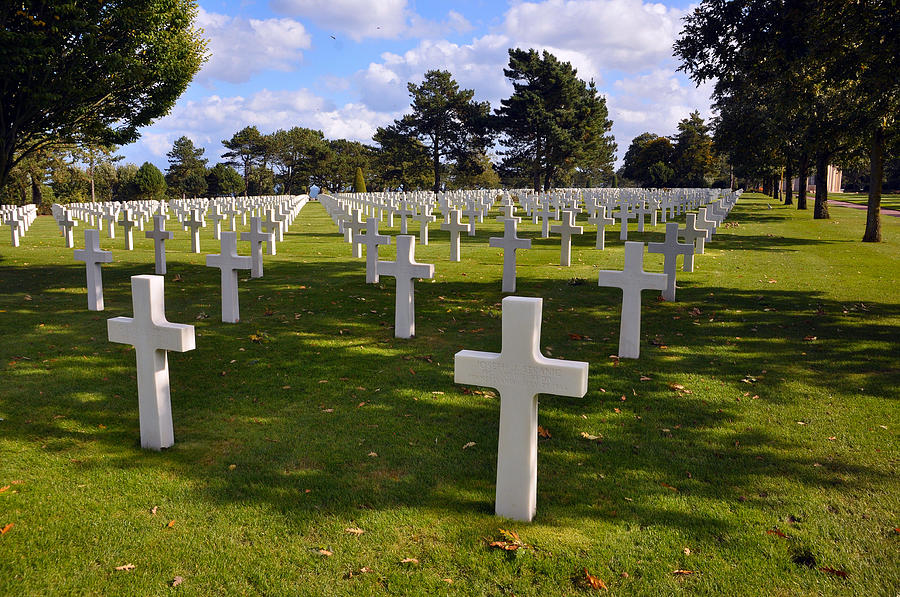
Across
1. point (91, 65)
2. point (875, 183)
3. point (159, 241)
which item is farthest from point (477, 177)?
→ point (159, 241)

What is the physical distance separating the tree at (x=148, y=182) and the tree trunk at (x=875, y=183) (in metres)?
61.6

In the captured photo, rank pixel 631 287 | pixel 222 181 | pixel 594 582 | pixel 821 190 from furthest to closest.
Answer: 1. pixel 222 181
2. pixel 821 190
3. pixel 631 287
4. pixel 594 582

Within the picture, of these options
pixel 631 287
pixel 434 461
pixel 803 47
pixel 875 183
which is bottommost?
pixel 434 461

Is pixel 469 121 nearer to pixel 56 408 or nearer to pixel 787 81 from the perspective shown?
pixel 787 81

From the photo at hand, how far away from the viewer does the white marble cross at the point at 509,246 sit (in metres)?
10.8

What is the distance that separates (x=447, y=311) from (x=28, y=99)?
10283 mm

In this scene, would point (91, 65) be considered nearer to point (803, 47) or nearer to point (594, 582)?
point (803, 47)

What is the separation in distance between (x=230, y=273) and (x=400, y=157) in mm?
61171

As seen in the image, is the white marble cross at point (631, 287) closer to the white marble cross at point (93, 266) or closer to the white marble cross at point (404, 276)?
the white marble cross at point (404, 276)

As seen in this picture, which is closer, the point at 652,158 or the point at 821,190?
the point at 821,190

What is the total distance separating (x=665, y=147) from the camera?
88.7 meters

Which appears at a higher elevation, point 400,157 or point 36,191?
point 400,157

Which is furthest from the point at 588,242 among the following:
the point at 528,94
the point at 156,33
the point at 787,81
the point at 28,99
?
the point at 528,94

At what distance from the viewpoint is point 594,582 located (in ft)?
10.2
